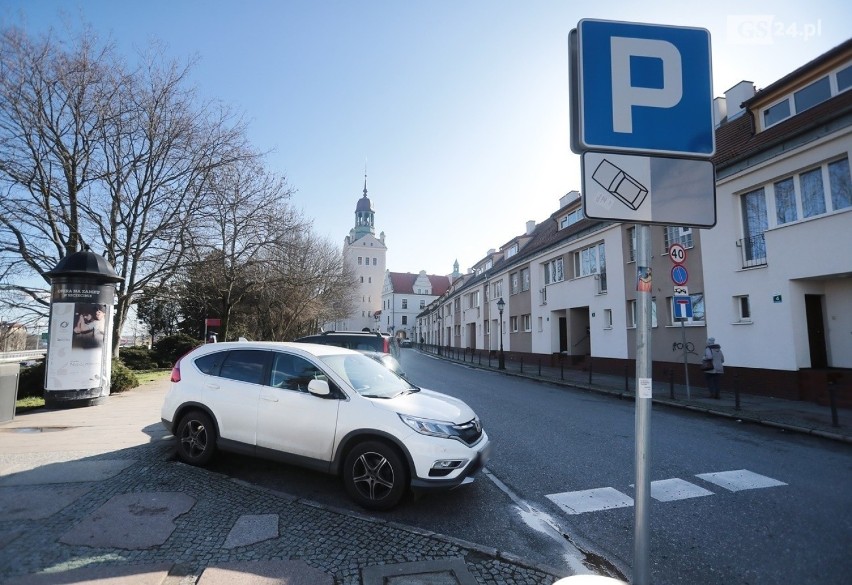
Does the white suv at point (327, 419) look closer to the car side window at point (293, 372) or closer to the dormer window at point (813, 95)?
the car side window at point (293, 372)

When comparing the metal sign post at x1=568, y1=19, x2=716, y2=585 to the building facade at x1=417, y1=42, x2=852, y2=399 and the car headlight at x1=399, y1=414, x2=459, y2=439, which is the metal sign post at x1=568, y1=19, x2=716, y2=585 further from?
the building facade at x1=417, y1=42, x2=852, y2=399

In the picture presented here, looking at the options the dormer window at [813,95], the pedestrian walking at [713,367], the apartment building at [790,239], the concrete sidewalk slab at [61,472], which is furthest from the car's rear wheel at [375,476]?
the dormer window at [813,95]

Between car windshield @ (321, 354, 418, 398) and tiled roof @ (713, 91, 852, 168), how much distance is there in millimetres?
10042

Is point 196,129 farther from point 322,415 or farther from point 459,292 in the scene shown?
point 459,292

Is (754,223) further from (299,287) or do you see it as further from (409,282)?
(409,282)

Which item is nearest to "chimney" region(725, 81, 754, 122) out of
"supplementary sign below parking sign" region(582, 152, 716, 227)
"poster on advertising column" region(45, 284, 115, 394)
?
"supplementary sign below parking sign" region(582, 152, 716, 227)

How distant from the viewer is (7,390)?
28.7ft

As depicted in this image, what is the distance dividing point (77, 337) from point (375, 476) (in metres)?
9.86

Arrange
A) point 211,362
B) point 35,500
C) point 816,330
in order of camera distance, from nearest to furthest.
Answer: point 35,500 < point 211,362 < point 816,330

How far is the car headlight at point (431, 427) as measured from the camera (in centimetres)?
462

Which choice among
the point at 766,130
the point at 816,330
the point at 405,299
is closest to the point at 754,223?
the point at 766,130

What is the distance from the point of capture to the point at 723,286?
15.4m

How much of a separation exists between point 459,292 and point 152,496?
154 feet

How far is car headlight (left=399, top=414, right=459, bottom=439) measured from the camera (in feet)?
15.2
